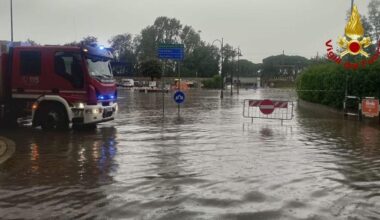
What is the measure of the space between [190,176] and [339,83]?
19197 mm

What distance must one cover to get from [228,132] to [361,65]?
1098 centimetres

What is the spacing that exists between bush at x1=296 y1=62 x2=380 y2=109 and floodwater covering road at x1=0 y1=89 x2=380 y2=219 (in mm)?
8485

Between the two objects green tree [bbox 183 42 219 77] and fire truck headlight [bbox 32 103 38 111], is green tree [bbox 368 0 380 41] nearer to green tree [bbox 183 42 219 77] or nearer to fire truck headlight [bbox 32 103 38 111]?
fire truck headlight [bbox 32 103 38 111]

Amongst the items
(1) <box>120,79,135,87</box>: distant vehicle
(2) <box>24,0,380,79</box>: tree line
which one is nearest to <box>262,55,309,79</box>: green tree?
(2) <box>24,0,380,79</box>: tree line

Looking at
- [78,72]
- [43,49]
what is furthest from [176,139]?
[43,49]

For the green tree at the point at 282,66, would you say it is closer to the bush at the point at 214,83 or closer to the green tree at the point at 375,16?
the bush at the point at 214,83

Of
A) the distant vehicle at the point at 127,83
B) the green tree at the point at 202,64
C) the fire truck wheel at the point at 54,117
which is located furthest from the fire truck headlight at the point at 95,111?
the green tree at the point at 202,64

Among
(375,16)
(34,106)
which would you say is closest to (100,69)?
(34,106)

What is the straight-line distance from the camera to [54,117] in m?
16.2

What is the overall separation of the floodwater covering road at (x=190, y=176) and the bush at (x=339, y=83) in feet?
27.8

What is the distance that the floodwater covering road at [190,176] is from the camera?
6.54m

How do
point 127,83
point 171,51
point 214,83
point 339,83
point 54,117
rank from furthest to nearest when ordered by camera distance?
1. point 214,83
2. point 127,83
3. point 339,83
4. point 171,51
5. point 54,117

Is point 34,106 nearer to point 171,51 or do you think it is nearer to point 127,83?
point 171,51

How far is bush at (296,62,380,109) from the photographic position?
76.4 feet
